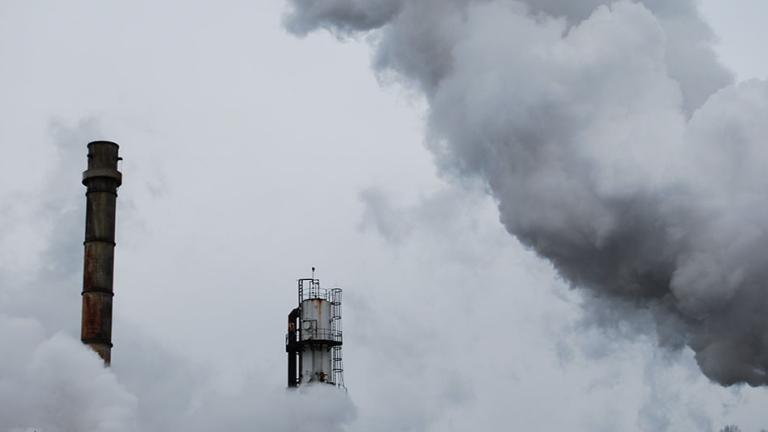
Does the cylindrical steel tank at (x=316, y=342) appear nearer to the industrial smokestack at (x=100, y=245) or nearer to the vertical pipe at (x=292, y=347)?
the vertical pipe at (x=292, y=347)

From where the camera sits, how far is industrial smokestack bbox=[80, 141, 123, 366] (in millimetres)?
58938

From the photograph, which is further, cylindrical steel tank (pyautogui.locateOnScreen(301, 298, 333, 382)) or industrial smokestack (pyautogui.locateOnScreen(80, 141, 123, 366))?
cylindrical steel tank (pyautogui.locateOnScreen(301, 298, 333, 382))

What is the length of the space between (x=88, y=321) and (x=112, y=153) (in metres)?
8.88

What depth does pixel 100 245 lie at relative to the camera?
59.8 m

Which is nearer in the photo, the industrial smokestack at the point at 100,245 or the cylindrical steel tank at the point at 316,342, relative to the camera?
the industrial smokestack at the point at 100,245

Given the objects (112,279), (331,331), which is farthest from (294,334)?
(112,279)

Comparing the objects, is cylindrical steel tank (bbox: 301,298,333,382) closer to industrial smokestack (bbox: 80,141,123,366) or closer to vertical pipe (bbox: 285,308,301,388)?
vertical pipe (bbox: 285,308,301,388)

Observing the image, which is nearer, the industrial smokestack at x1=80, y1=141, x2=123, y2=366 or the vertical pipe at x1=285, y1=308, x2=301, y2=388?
the industrial smokestack at x1=80, y1=141, x2=123, y2=366

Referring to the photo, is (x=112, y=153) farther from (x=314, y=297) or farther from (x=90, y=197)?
(x=314, y=297)

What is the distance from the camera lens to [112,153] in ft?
201

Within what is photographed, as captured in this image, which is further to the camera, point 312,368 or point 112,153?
point 312,368

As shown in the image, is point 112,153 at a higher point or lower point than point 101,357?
higher

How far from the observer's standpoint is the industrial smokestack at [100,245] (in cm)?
5894

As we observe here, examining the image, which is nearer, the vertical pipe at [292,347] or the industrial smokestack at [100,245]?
the industrial smokestack at [100,245]
